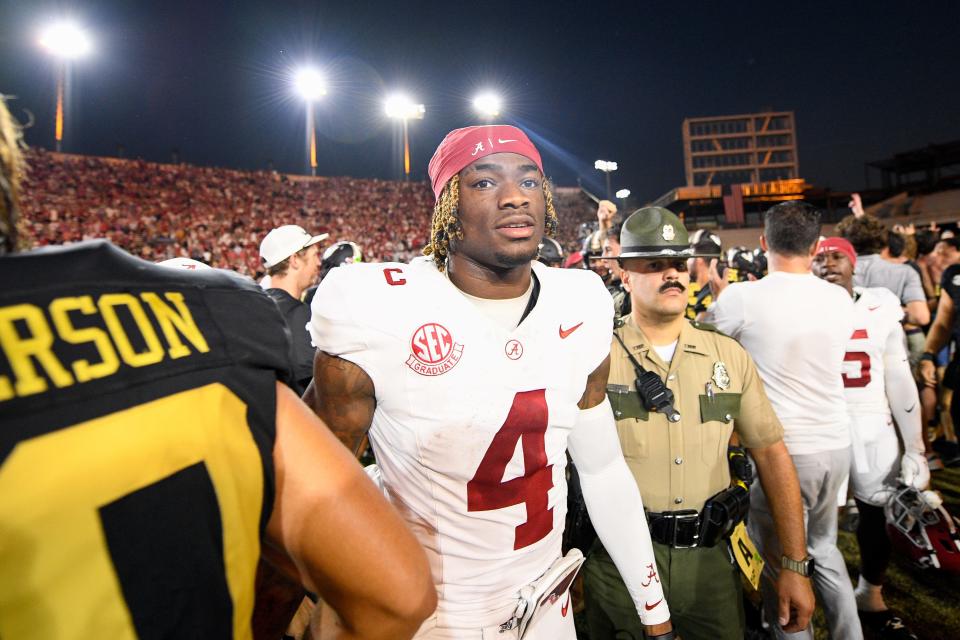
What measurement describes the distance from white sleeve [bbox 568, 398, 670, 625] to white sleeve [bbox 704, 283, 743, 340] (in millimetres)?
1634

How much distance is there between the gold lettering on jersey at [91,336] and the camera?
51cm

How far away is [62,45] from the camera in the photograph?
19.3 m

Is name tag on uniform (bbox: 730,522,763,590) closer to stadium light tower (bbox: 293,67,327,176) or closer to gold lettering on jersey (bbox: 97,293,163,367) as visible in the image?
gold lettering on jersey (bbox: 97,293,163,367)

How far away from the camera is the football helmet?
304 centimetres

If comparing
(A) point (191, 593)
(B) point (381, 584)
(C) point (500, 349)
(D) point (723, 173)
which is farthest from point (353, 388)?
(D) point (723, 173)

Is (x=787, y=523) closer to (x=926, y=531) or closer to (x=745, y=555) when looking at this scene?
(x=745, y=555)

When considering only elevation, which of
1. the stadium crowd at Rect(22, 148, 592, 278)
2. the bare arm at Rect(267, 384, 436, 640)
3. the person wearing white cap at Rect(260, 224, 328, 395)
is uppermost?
the stadium crowd at Rect(22, 148, 592, 278)

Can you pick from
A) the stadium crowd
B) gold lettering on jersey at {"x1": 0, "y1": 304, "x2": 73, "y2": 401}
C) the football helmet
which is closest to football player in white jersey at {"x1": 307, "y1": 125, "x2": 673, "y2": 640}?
gold lettering on jersey at {"x1": 0, "y1": 304, "x2": 73, "y2": 401}

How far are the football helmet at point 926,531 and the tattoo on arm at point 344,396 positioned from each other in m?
3.40

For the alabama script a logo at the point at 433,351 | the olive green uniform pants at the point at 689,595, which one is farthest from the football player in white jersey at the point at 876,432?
the alabama script a logo at the point at 433,351

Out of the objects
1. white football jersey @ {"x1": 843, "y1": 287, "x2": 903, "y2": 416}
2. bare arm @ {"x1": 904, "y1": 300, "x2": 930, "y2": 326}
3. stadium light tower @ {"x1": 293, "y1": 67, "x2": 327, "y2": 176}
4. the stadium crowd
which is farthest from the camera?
stadium light tower @ {"x1": 293, "y1": 67, "x2": 327, "y2": 176}

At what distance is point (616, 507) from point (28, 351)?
1.86 metres

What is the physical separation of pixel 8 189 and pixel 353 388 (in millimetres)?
1118

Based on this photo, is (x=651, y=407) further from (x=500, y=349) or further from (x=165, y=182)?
(x=165, y=182)
